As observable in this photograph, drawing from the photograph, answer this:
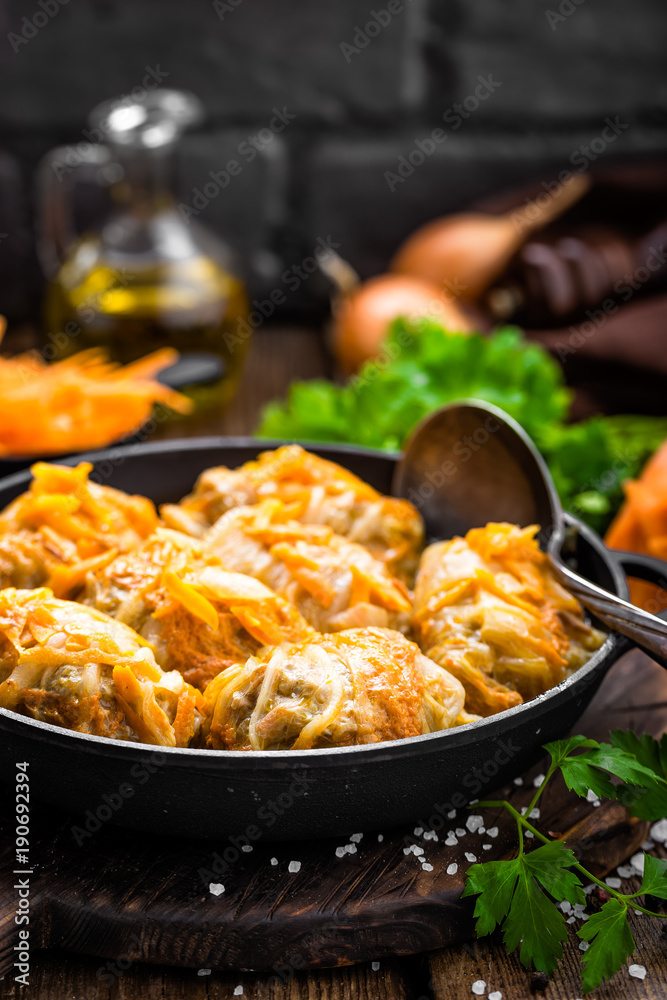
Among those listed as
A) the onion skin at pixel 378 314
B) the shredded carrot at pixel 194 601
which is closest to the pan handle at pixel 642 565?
the shredded carrot at pixel 194 601

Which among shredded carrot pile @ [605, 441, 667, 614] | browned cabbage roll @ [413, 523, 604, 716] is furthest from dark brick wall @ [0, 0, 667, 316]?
browned cabbage roll @ [413, 523, 604, 716]

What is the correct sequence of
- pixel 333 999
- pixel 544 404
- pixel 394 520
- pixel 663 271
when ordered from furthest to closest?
pixel 663 271
pixel 544 404
pixel 394 520
pixel 333 999

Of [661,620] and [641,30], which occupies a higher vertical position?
[641,30]

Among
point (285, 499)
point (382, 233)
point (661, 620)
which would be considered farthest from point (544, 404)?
point (382, 233)

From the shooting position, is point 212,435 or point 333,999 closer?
point 333,999

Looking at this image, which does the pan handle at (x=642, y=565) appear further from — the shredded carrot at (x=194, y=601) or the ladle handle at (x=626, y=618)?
the shredded carrot at (x=194, y=601)

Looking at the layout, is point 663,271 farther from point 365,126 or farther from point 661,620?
point 661,620

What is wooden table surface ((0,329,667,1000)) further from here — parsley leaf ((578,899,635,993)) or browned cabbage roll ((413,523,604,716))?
browned cabbage roll ((413,523,604,716))
